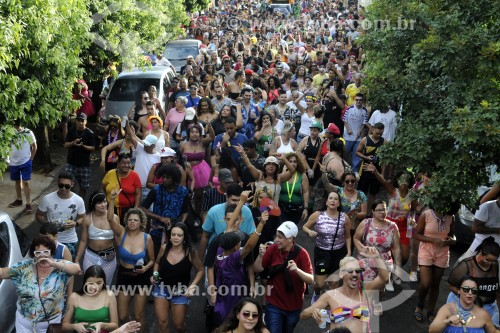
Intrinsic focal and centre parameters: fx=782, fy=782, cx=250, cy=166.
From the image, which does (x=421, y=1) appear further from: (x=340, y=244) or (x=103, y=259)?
(x=103, y=259)

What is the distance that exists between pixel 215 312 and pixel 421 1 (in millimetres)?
4876

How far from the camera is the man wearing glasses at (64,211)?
9.61 m

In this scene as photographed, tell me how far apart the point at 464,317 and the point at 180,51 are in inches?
816

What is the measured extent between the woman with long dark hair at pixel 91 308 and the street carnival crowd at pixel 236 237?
1cm

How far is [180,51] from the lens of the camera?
2677cm

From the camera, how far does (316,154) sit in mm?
13117

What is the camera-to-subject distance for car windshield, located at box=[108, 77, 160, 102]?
58.4 ft

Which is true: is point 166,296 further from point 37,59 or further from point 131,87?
point 131,87

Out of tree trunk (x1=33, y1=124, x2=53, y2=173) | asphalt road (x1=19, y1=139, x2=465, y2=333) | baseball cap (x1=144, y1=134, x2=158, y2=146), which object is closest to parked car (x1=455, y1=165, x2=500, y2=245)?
asphalt road (x1=19, y1=139, x2=465, y2=333)

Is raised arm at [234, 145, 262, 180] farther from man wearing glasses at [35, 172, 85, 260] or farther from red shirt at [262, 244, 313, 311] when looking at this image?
red shirt at [262, 244, 313, 311]

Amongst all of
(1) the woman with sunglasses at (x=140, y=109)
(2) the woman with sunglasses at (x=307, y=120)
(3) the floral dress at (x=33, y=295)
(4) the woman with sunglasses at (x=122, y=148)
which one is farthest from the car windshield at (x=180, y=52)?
(3) the floral dress at (x=33, y=295)

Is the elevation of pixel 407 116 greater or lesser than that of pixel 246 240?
greater

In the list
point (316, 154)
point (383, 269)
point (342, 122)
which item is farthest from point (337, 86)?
point (383, 269)

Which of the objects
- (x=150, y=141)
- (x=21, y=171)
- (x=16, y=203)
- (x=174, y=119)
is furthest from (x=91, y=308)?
(x=174, y=119)
